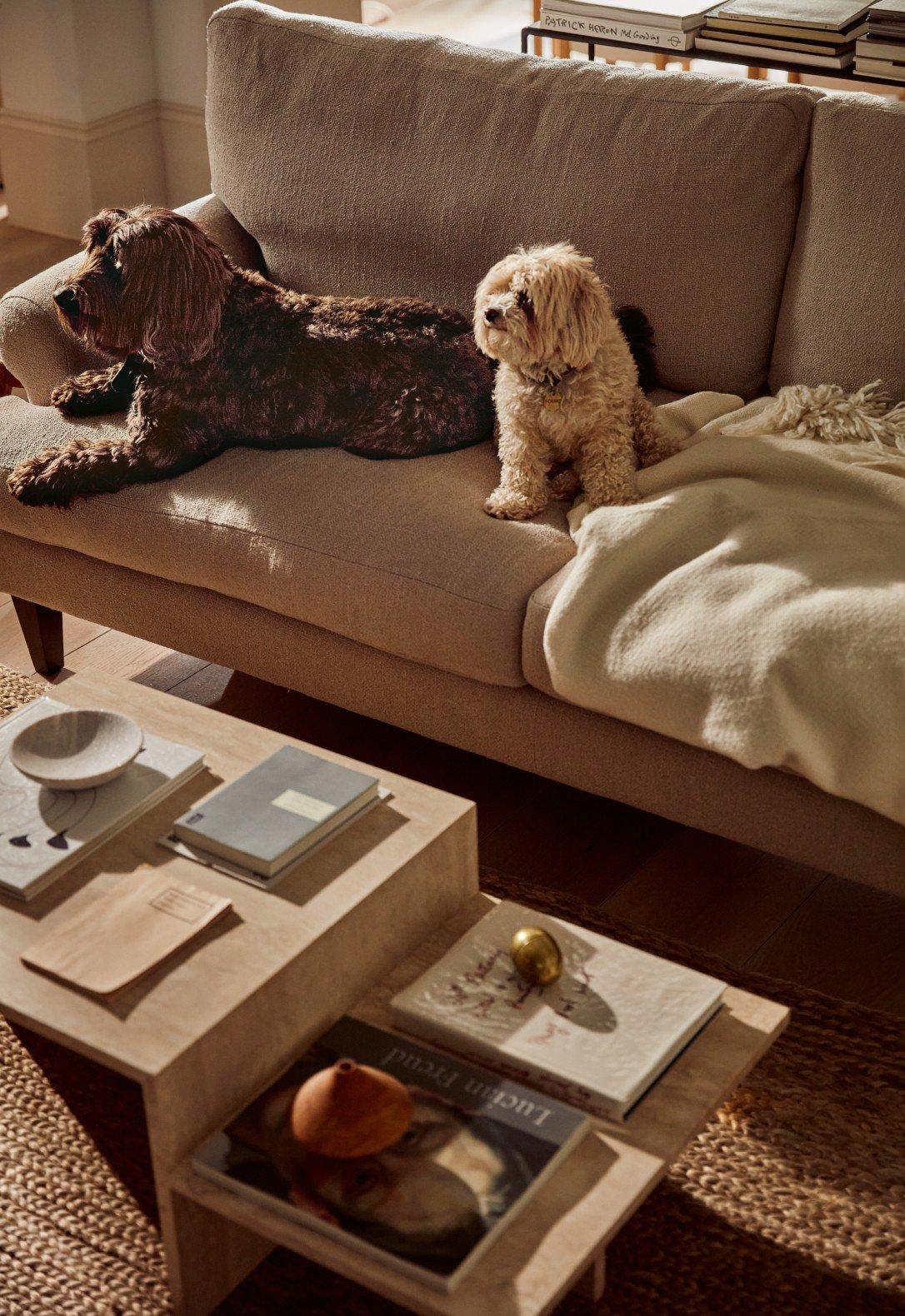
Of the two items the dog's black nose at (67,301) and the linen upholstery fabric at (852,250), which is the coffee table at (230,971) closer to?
the dog's black nose at (67,301)

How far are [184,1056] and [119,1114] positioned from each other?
19.7 inches

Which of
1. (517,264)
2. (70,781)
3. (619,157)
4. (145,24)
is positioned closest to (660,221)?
(619,157)

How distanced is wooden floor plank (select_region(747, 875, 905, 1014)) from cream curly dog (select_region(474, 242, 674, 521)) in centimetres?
63

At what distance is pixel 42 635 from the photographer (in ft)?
8.54

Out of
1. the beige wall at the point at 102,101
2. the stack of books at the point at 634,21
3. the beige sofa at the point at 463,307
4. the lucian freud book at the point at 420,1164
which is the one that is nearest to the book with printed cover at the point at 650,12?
the stack of books at the point at 634,21

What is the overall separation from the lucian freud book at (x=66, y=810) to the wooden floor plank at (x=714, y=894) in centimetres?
69

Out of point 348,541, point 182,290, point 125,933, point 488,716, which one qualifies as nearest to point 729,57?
point 182,290

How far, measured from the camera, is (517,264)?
2004mm

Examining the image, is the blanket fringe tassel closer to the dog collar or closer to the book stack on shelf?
the dog collar

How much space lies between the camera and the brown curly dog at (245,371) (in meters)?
2.22

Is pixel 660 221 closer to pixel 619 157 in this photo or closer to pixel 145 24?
pixel 619 157

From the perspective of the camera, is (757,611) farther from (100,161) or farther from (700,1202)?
(100,161)

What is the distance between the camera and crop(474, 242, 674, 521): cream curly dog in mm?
1992

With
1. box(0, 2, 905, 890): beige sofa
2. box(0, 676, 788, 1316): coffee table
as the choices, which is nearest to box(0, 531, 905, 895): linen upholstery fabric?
box(0, 2, 905, 890): beige sofa
